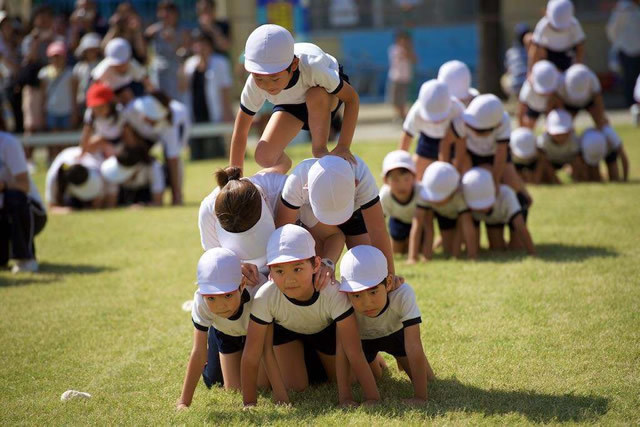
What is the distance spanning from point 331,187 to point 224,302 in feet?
2.49

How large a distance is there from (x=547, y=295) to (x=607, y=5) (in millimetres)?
15149

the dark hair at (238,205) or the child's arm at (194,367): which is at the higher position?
the dark hair at (238,205)

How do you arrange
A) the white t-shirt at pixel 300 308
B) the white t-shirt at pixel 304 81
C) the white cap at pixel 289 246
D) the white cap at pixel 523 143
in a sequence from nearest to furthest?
the white cap at pixel 289 246 < the white t-shirt at pixel 300 308 < the white t-shirt at pixel 304 81 < the white cap at pixel 523 143

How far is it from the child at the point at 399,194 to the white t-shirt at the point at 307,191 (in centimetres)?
218

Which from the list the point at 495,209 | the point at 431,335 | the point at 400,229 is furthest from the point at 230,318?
the point at 495,209

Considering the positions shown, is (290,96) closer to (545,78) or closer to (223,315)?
(223,315)

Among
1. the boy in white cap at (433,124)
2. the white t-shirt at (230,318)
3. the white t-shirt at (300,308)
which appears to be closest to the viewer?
the white t-shirt at (300,308)

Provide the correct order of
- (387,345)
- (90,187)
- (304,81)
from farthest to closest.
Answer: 1. (90,187)
2. (304,81)
3. (387,345)

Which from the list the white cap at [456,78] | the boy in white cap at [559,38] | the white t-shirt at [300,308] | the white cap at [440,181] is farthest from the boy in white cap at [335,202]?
the boy in white cap at [559,38]

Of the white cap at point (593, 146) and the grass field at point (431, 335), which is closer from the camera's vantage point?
the grass field at point (431, 335)

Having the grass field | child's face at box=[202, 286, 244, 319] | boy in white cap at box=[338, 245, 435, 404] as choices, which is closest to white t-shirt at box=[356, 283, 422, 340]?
boy in white cap at box=[338, 245, 435, 404]

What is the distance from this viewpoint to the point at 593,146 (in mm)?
9648

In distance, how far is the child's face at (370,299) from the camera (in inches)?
158

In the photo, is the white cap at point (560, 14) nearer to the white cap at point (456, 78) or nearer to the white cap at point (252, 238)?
the white cap at point (456, 78)
